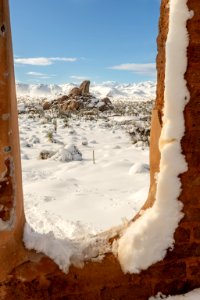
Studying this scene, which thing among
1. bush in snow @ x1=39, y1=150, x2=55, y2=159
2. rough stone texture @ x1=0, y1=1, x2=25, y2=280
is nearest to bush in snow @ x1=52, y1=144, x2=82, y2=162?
bush in snow @ x1=39, y1=150, x2=55, y2=159

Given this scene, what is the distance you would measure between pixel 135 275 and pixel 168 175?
0.55 m

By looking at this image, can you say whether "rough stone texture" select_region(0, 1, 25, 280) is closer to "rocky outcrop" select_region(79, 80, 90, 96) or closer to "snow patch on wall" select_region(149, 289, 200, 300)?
"snow patch on wall" select_region(149, 289, 200, 300)

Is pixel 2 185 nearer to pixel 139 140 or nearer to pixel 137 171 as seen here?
pixel 137 171

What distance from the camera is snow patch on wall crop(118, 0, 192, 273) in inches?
66.2

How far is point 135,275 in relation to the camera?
1890mm

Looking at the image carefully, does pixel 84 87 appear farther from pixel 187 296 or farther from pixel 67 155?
pixel 187 296

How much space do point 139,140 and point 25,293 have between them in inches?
279

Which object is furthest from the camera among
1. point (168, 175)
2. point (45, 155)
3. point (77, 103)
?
point (77, 103)

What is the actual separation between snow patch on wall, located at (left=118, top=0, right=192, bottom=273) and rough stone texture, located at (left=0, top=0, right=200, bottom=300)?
41mm

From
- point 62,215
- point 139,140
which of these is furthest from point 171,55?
point 139,140

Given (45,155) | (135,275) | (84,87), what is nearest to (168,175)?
(135,275)

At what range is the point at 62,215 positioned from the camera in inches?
136

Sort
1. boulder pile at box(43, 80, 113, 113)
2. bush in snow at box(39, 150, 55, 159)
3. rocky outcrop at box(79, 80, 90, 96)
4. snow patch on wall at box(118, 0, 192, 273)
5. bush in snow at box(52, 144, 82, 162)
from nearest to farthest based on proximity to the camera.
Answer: snow patch on wall at box(118, 0, 192, 273) → bush in snow at box(52, 144, 82, 162) → bush in snow at box(39, 150, 55, 159) → boulder pile at box(43, 80, 113, 113) → rocky outcrop at box(79, 80, 90, 96)

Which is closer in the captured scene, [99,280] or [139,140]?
[99,280]
